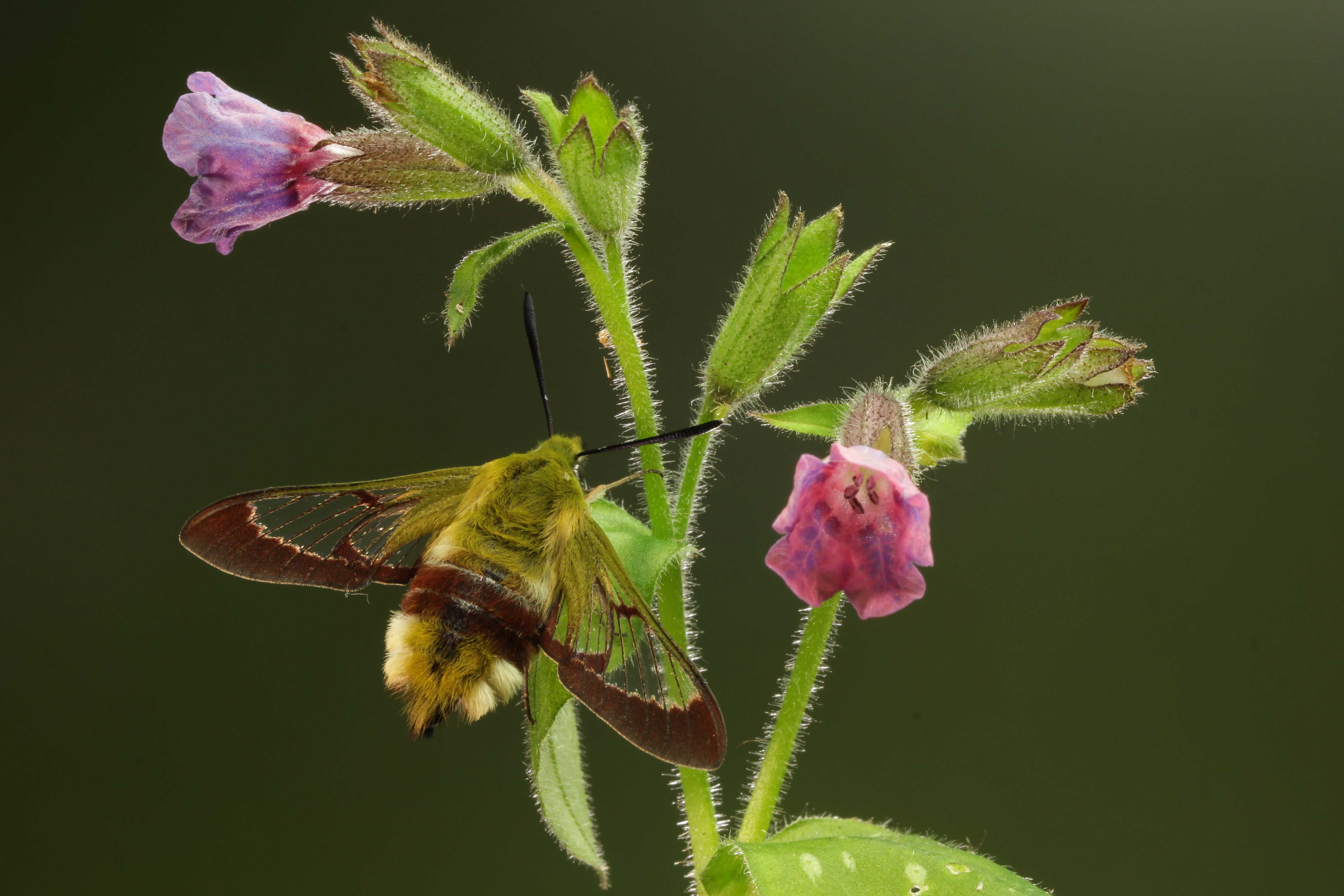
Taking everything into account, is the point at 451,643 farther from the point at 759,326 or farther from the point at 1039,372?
the point at 1039,372

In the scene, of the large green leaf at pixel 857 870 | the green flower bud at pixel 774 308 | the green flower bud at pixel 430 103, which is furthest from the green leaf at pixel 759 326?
Result: the large green leaf at pixel 857 870

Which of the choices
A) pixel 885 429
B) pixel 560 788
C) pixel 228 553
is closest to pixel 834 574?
pixel 885 429

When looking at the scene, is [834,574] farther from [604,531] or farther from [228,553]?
[228,553]

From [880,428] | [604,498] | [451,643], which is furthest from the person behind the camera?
[604,498]

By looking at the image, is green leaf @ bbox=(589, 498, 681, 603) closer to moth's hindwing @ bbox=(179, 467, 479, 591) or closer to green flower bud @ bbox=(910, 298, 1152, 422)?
moth's hindwing @ bbox=(179, 467, 479, 591)

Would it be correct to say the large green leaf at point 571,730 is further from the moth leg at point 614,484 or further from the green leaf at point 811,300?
the green leaf at point 811,300

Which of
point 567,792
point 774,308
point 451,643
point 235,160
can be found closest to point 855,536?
point 774,308

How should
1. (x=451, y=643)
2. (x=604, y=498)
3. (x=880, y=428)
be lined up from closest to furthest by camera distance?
(x=451, y=643)
(x=880, y=428)
(x=604, y=498)

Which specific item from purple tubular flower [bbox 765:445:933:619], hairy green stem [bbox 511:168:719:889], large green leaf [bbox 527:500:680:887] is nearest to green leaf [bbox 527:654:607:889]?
large green leaf [bbox 527:500:680:887]
